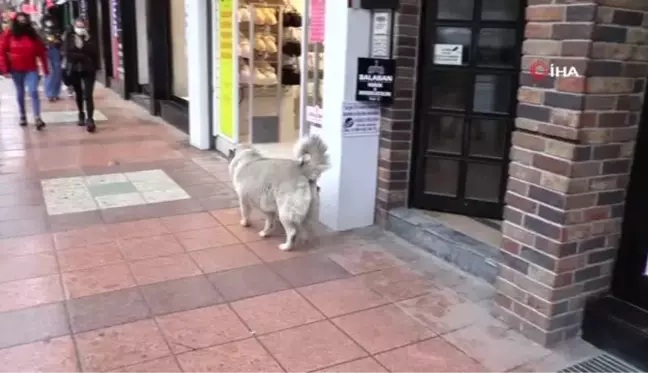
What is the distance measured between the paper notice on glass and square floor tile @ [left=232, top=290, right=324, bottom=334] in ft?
4.94

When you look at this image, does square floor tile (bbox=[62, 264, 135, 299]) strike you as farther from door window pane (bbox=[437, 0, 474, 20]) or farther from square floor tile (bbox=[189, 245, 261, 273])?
door window pane (bbox=[437, 0, 474, 20])

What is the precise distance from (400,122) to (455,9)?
0.95m

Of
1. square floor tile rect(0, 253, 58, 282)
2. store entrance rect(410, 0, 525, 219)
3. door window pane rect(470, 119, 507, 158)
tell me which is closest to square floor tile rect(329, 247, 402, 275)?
store entrance rect(410, 0, 525, 219)

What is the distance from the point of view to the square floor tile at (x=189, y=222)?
4855 mm

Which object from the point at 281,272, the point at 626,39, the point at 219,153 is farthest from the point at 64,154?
the point at 626,39

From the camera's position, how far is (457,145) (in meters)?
4.59

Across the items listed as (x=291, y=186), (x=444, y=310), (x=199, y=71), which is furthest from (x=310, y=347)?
(x=199, y=71)

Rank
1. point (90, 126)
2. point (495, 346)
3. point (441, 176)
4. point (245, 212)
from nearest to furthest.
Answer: point (495, 346), point (441, 176), point (245, 212), point (90, 126)

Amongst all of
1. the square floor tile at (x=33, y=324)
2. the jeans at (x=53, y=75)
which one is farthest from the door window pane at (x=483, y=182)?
the jeans at (x=53, y=75)

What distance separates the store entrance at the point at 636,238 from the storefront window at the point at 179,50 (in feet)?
25.1

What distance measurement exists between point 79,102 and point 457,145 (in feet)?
22.3

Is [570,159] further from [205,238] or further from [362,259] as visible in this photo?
[205,238]

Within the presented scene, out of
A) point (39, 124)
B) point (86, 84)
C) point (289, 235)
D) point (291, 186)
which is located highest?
point (86, 84)

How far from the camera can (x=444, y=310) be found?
11.7 feet
